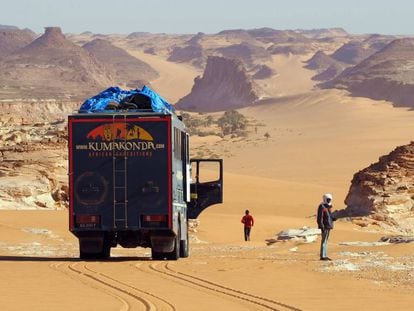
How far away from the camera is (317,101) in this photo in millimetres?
129750

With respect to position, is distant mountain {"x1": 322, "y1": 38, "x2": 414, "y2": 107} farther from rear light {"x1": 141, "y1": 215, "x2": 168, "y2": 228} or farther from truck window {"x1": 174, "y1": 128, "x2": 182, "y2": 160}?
rear light {"x1": 141, "y1": 215, "x2": 168, "y2": 228}

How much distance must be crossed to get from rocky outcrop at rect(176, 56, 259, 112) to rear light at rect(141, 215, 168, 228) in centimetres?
12852

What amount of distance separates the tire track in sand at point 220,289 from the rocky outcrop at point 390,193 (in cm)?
1626

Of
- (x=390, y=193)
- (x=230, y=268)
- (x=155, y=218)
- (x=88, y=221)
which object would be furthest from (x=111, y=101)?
(x=390, y=193)

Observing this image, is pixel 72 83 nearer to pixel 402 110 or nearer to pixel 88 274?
pixel 402 110

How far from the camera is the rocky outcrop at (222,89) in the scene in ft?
506

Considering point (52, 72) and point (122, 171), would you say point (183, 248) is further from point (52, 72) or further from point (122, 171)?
point (52, 72)

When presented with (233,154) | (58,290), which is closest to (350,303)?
(58,290)

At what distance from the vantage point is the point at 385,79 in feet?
447

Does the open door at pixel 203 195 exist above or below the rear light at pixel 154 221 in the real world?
above

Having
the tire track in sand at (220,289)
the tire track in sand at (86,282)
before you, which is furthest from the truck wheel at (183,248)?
the tire track in sand at (86,282)

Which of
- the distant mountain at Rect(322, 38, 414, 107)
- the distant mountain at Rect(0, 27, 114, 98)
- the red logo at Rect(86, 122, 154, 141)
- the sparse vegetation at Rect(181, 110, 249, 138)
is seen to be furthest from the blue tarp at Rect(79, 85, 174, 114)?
the distant mountain at Rect(322, 38, 414, 107)

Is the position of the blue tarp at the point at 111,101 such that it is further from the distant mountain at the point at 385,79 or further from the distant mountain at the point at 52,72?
the distant mountain at the point at 385,79

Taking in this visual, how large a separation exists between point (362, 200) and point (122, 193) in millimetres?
17174
